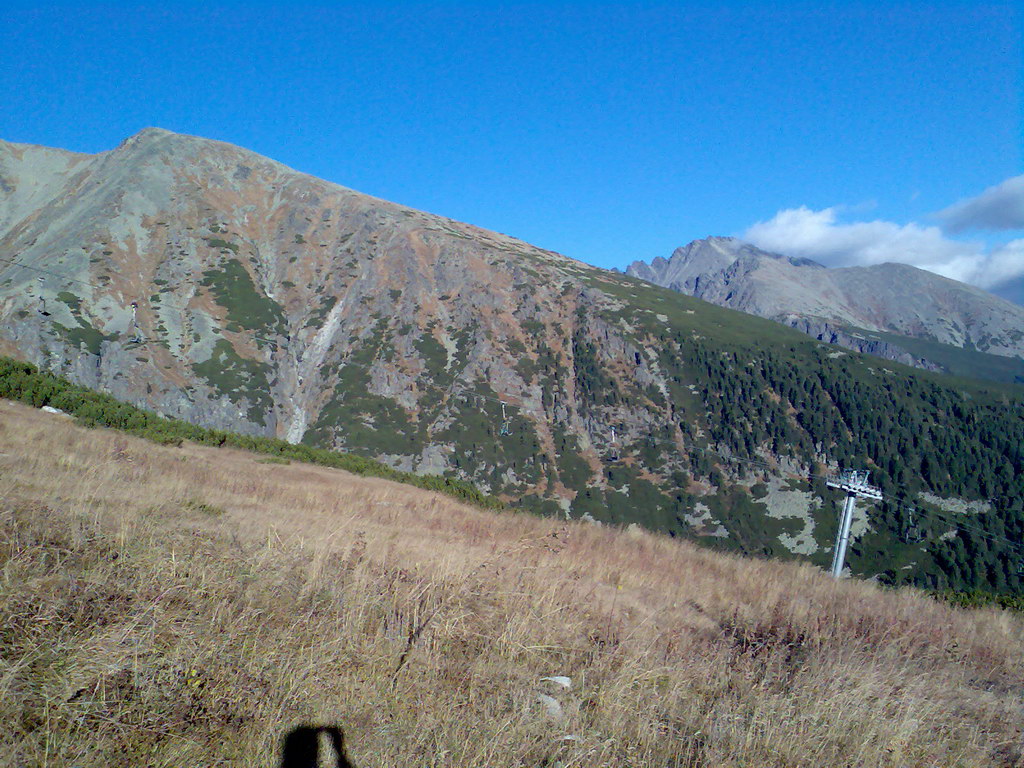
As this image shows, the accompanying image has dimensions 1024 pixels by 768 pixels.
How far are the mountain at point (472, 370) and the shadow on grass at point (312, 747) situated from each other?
234 feet

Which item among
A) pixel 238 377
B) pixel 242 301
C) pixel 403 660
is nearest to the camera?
pixel 403 660

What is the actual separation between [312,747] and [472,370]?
302 feet

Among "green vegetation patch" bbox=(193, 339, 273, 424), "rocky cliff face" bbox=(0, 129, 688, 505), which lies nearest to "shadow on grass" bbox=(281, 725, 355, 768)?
"rocky cliff face" bbox=(0, 129, 688, 505)

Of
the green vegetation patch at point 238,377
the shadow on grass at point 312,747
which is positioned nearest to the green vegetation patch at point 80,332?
the green vegetation patch at point 238,377

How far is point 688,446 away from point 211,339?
7384 cm

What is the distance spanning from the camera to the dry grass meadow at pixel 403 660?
2.85 metres

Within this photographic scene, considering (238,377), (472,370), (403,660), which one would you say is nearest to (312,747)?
(403,660)

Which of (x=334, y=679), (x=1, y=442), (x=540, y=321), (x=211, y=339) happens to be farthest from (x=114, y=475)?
(x=540, y=321)

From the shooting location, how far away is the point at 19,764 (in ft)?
7.70

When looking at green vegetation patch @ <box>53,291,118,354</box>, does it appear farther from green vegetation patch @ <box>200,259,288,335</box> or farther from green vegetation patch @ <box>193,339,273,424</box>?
green vegetation patch @ <box>200,259,288,335</box>

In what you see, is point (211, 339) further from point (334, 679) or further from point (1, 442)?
point (334, 679)

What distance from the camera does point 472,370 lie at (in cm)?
9475

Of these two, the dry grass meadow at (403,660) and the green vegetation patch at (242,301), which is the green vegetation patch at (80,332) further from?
the dry grass meadow at (403,660)

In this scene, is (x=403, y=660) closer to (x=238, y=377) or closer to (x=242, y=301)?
(x=238, y=377)
